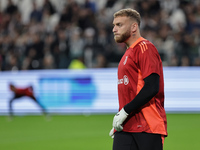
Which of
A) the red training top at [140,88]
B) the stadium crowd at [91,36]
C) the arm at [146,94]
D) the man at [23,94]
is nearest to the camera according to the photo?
the arm at [146,94]

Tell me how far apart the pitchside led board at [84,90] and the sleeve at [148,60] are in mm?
9957

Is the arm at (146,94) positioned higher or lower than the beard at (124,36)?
lower

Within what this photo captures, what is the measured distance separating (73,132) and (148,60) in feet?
23.3

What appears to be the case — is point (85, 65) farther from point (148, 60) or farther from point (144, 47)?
point (148, 60)

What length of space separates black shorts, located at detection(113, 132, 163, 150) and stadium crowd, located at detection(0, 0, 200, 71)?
35.5 feet

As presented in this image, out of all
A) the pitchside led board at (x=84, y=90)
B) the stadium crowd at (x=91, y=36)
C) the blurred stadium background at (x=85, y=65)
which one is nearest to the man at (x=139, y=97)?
the blurred stadium background at (x=85, y=65)

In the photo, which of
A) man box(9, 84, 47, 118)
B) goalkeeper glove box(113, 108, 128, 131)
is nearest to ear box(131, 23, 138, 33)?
goalkeeper glove box(113, 108, 128, 131)

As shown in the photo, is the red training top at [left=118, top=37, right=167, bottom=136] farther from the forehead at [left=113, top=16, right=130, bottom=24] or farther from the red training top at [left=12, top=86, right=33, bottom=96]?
the red training top at [left=12, top=86, right=33, bottom=96]

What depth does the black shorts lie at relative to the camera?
424 centimetres

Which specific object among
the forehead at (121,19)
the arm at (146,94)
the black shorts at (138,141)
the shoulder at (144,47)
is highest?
the forehead at (121,19)

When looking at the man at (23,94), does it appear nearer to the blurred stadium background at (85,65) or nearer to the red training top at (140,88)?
the blurred stadium background at (85,65)

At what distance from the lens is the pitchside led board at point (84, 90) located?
14086mm

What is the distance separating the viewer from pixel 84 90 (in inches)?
566

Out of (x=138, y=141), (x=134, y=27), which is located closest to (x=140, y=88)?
(x=138, y=141)
